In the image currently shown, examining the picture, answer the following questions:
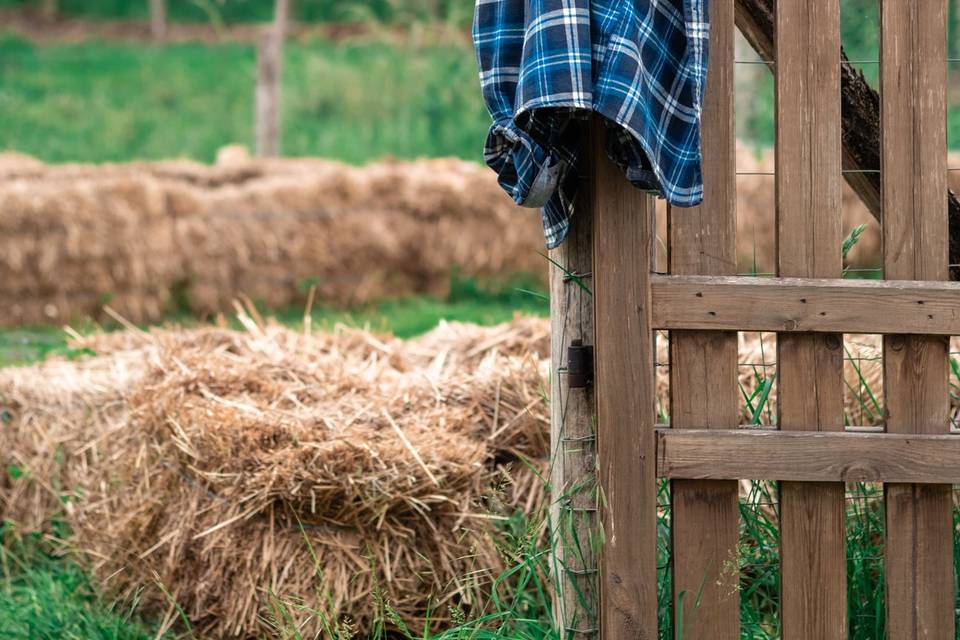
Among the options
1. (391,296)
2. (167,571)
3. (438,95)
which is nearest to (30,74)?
(438,95)

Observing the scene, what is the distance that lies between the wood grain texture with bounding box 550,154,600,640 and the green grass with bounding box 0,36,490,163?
8936mm

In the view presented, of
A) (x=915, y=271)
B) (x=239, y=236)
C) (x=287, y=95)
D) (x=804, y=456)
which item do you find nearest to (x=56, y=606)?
(x=804, y=456)

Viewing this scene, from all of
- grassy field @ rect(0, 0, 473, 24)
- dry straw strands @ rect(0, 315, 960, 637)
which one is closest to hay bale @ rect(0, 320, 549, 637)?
dry straw strands @ rect(0, 315, 960, 637)

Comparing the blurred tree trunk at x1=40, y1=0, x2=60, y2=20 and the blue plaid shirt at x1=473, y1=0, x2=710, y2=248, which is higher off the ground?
the blurred tree trunk at x1=40, y1=0, x2=60, y2=20

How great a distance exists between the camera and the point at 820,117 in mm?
2230

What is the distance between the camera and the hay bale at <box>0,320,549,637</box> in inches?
118

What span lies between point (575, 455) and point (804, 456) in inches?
19.4

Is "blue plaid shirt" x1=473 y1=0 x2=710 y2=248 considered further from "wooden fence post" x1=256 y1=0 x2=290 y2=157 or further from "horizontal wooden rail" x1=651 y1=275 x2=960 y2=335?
"wooden fence post" x1=256 y1=0 x2=290 y2=157

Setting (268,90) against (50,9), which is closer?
(268,90)

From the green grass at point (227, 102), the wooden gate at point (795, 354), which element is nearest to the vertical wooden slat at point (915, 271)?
the wooden gate at point (795, 354)

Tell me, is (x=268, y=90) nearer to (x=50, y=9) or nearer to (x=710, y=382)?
(x=710, y=382)

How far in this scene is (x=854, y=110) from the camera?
2.53 metres

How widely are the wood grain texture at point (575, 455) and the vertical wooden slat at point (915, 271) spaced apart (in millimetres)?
638

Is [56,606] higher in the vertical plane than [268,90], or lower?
lower
